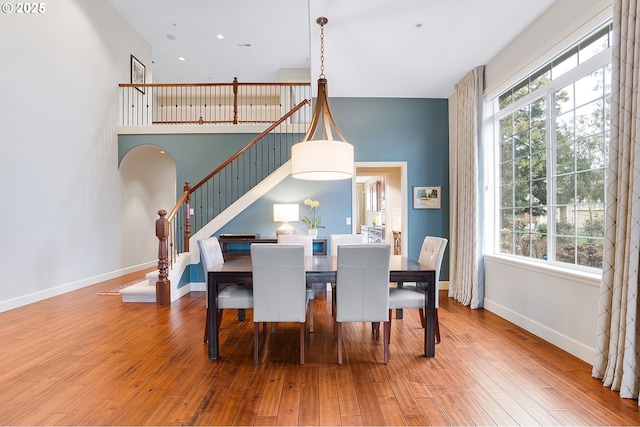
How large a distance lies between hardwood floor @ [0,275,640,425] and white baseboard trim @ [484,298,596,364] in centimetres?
7

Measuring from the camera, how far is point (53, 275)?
15.3ft

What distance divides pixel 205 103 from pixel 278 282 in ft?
23.3

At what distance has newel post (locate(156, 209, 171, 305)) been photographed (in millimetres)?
4293

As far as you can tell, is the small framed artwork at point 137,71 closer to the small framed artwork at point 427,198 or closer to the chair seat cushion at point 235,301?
the chair seat cushion at point 235,301

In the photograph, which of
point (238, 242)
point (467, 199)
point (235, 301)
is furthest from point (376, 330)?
point (238, 242)

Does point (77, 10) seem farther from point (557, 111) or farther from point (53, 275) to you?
point (557, 111)

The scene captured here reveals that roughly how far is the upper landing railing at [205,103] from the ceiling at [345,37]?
707 mm

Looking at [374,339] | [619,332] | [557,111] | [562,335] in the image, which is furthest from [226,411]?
[557,111]

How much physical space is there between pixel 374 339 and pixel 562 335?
1.69m

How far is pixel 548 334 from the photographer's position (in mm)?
2973

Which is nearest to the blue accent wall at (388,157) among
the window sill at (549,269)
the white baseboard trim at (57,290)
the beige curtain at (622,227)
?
the window sill at (549,269)

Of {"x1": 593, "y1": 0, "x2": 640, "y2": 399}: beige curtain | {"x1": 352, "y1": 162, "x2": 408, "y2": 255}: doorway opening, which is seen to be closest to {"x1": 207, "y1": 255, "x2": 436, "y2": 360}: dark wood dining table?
{"x1": 593, "y1": 0, "x2": 640, "y2": 399}: beige curtain

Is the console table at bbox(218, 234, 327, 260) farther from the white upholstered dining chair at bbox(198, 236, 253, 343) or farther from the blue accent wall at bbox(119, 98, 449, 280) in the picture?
the white upholstered dining chair at bbox(198, 236, 253, 343)

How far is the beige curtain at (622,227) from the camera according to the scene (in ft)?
6.54
